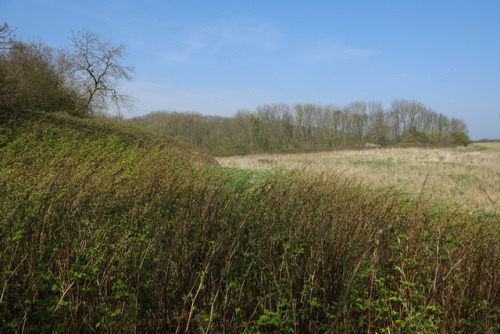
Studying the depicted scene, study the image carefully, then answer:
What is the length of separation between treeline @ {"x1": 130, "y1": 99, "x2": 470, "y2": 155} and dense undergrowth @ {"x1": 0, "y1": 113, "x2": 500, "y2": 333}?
37.3 m

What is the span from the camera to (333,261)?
9.49ft

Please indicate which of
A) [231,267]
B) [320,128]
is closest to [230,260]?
[231,267]

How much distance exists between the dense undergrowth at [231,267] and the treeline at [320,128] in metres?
37.3

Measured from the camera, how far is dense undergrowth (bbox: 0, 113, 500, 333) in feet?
6.17

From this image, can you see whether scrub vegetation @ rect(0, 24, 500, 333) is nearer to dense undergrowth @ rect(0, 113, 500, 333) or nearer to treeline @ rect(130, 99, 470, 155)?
dense undergrowth @ rect(0, 113, 500, 333)

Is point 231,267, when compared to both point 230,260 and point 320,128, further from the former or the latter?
point 320,128

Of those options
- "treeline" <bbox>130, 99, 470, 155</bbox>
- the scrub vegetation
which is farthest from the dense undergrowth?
"treeline" <bbox>130, 99, 470, 155</bbox>

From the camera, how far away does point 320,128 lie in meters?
49.7

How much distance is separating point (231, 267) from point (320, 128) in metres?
49.5

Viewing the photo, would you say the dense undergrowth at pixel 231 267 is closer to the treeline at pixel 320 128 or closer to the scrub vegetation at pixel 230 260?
the scrub vegetation at pixel 230 260

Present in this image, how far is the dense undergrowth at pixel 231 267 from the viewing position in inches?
74.0

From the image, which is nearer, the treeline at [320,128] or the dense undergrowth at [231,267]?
the dense undergrowth at [231,267]

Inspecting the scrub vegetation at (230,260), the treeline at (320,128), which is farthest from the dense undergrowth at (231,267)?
the treeline at (320,128)

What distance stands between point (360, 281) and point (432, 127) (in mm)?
61122
